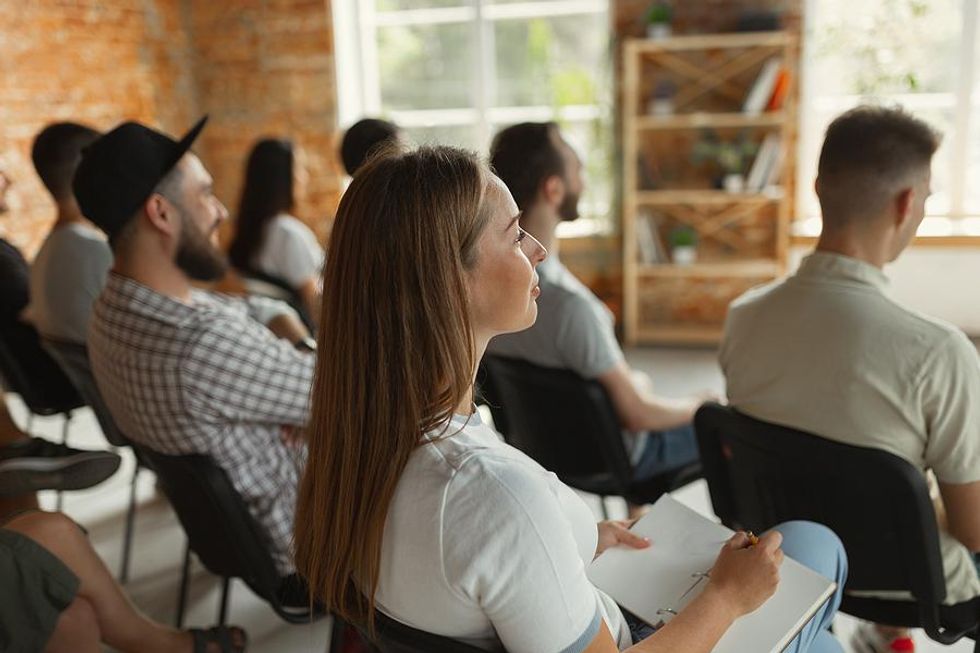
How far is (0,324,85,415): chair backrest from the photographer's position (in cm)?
281

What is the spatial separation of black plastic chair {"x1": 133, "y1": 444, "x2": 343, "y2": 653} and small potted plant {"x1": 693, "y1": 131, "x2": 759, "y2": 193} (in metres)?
3.76

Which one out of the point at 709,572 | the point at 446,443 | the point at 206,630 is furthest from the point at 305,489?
Answer: the point at 206,630

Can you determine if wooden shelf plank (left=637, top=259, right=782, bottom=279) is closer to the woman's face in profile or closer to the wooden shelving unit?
the wooden shelving unit

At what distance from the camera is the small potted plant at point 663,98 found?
493cm

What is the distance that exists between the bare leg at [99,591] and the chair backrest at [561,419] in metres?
0.94

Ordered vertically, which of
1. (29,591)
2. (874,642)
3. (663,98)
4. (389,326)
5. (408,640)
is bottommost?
(874,642)

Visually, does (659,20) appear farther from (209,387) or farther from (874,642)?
(209,387)

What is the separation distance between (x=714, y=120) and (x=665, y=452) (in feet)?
9.65

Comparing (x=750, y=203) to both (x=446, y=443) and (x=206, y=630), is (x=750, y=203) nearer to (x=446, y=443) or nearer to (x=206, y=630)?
(x=206, y=630)

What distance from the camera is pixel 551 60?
5512 millimetres

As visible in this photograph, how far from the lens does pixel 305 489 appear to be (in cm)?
115

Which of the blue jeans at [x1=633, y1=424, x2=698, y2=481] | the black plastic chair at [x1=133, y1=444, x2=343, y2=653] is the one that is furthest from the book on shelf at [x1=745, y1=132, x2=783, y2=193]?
the black plastic chair at [x1=133, y1=444, x2=343, y2=653]

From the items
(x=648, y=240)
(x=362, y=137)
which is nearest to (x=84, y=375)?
(x=362, y=137)

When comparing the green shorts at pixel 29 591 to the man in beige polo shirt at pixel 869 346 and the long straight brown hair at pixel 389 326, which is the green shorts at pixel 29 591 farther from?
the man in beige polo shirt at pixel 869 346
